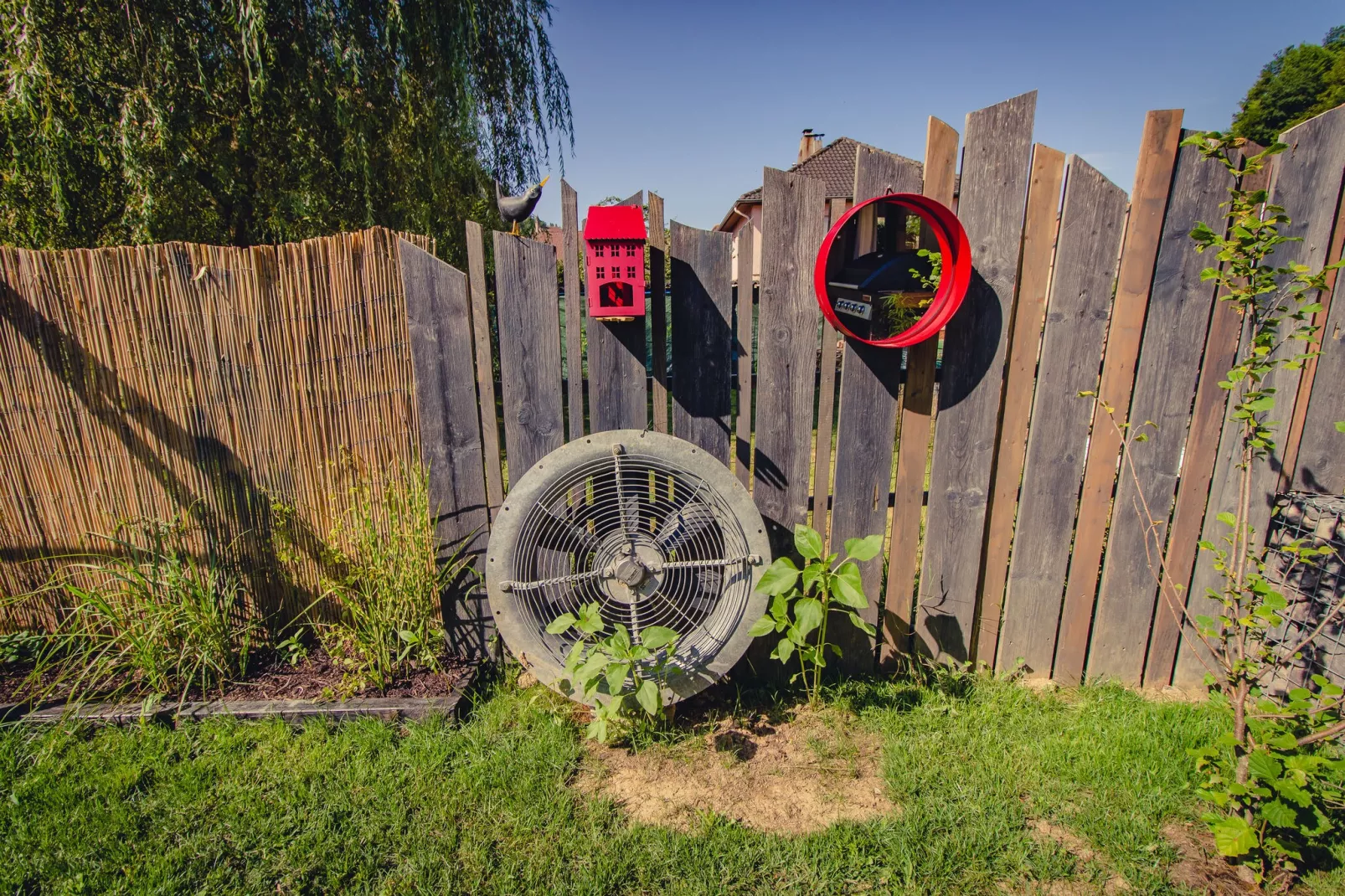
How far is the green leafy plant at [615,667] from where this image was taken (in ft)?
8.38

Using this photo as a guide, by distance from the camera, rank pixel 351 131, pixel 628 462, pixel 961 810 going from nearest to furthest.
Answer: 1. pixel 961 810
2. pixel 628 462
3. pixel 351 131

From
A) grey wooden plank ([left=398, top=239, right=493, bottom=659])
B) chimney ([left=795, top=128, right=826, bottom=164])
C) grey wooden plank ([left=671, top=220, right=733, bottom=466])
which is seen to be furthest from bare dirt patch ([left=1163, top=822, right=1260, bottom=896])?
chimney ([left=795, top=128, right=826, bottom=164])

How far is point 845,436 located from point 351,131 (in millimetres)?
6543

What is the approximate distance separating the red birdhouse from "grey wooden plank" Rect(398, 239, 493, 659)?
0.62 metres

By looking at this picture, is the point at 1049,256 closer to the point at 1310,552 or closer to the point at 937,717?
the point at 1310,552

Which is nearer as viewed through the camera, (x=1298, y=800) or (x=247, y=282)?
(x=1298, y=800)

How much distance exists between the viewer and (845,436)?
292 centimetres

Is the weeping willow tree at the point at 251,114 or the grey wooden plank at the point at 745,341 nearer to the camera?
the grey wooden plank at the point at 745,341

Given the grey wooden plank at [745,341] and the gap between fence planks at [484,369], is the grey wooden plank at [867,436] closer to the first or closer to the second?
the grey wooden plank at [745,341]

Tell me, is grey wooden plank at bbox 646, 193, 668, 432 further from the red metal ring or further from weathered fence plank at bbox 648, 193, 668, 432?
the red metal ring

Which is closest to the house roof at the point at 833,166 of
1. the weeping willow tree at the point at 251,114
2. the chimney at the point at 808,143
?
the chimney at the point at 808,143

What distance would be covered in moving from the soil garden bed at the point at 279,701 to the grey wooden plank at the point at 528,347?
110cm

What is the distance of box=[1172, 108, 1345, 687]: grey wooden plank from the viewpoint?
245cm

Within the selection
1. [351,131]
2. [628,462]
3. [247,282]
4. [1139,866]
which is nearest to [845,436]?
[628,462]
